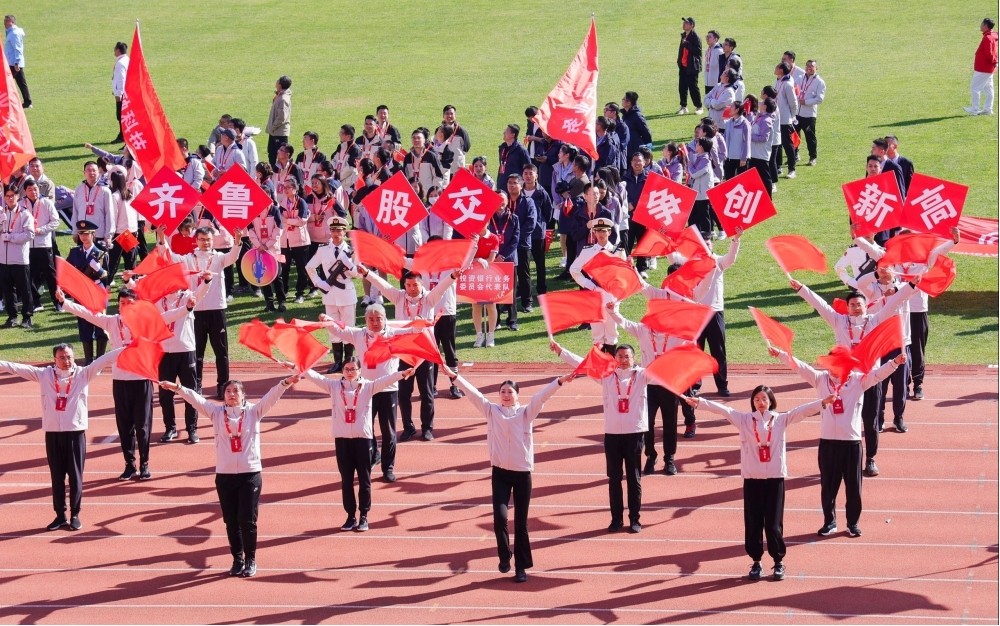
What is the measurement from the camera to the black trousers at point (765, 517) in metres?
12.1

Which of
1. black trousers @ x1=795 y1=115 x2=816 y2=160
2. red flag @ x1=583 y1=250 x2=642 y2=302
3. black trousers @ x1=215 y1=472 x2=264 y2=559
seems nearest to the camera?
black trousers @ x1=215 y1=472 x2=264 y2=559

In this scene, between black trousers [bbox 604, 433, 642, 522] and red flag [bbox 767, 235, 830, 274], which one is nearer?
black trousers [bbox 604, 433, 642, 522]

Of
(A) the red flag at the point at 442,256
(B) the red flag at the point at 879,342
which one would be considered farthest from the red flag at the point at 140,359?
(B) the red flag at the point at 879,342

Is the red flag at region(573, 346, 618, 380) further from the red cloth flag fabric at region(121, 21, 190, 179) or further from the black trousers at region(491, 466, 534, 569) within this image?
the red cloth flag fabric at region(121, 21, 190, 179)

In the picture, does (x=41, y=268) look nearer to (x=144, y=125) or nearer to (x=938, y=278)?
(x=144, y=125)

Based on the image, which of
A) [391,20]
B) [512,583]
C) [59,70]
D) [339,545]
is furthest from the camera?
[391,20]

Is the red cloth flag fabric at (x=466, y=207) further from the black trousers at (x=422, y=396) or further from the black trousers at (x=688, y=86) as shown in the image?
the black trousers at (x=688, y=86)

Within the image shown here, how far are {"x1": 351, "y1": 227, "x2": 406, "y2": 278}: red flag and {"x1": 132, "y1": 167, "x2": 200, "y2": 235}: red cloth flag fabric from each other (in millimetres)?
1824

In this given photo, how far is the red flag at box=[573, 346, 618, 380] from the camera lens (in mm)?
12719

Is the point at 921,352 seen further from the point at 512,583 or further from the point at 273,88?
the point at 273,88

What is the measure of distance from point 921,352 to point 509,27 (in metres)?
22.8

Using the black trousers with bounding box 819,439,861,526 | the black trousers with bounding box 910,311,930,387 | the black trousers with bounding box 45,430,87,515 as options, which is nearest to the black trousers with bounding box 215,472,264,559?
the black trousers with bounding box 45,430,87,515

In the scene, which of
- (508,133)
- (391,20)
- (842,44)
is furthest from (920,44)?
Result: (508,133)

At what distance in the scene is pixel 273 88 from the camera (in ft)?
108
